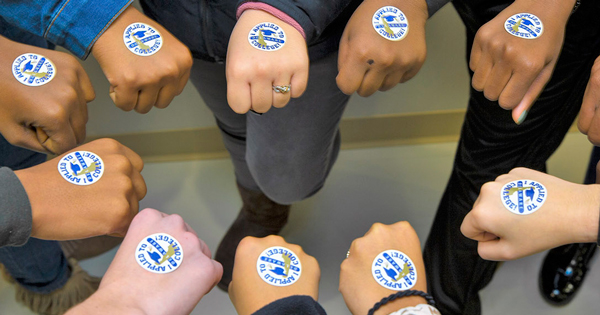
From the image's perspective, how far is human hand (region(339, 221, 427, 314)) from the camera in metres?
0.60

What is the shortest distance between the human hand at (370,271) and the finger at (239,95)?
238 mm

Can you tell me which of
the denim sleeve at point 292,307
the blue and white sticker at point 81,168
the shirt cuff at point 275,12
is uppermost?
the shirt cuff at point 275,12

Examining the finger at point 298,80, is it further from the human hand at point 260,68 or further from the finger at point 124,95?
the finger at point 124,95

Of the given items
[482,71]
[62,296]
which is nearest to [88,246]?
[62,296]

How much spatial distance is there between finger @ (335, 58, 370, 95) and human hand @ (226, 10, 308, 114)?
65 millimetres

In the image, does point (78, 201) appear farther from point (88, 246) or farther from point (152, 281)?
point (88, 246)

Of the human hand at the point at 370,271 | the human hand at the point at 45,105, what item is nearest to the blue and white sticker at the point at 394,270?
the human hand at the point at 370,271

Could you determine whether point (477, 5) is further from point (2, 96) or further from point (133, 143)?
point (133, 143)

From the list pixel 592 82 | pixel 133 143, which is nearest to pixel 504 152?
pixel 592 82

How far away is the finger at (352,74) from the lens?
2.24ft

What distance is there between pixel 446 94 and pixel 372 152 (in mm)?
264

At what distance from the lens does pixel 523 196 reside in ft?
1.88

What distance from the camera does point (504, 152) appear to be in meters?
0.83

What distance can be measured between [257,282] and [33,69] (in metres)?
0.41
